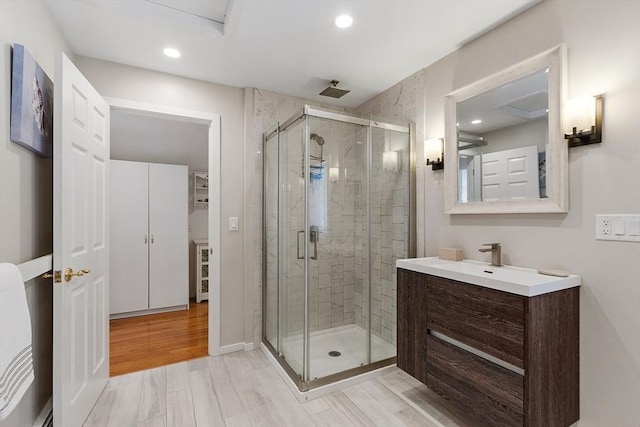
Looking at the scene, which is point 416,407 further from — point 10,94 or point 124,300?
point 124,300

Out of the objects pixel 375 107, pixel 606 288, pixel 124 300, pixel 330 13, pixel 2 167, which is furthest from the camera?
pixel 124 300

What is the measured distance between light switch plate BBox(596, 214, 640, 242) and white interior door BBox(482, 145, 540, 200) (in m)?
0.32

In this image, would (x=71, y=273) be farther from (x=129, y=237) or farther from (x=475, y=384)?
(x=129, y=237)

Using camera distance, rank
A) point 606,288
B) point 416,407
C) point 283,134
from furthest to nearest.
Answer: point 283,134
point 416,407
point 606,288

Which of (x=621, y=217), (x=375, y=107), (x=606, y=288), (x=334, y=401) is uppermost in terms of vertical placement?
(x=375, y=107)

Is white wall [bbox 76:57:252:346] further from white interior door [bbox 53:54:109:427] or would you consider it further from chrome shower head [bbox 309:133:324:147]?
chrome shower head [bbox 309:133:324:147]

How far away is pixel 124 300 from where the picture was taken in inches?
146

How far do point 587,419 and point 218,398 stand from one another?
7.03 feet

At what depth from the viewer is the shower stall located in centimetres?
237

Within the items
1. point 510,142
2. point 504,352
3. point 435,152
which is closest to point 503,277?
point 504,352

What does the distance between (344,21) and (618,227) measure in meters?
1.83

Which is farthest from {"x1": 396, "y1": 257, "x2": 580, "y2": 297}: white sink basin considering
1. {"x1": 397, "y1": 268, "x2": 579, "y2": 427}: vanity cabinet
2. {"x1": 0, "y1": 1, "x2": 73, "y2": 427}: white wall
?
{"x1": 0, "y1": 1, "x2": 73, "y2": 427}: white wall

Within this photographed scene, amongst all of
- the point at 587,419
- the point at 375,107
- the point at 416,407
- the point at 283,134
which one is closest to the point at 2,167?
the point at 283,134

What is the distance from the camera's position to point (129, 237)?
3.77 metres
